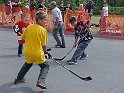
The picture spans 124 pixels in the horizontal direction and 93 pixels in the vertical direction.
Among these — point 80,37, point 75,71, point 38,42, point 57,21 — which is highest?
point 38,42

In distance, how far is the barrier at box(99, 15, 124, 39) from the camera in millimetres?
17125

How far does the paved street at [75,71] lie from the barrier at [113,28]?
10.9ft

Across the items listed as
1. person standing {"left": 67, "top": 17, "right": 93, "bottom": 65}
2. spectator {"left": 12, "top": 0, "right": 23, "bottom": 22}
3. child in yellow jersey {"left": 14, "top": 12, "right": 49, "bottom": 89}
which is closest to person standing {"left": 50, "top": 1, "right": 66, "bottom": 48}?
person standing {"left": 67, "top": 17, "right": 93, "bottom": 65}

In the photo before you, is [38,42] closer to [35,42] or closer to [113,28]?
[35,42]

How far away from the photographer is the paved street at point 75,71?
7617 mm

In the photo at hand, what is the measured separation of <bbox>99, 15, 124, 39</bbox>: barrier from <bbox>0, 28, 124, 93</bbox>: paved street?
10.9 feet

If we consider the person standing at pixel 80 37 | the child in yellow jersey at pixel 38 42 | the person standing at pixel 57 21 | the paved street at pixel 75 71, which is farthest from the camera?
the person standing at pixel 57 21

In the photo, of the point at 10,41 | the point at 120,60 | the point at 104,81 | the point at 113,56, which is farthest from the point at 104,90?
the point at 10,41

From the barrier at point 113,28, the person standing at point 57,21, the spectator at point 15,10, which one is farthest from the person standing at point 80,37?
the spectator at point 15,10

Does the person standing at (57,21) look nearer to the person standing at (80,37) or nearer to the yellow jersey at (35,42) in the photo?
the person standing at (80,37)

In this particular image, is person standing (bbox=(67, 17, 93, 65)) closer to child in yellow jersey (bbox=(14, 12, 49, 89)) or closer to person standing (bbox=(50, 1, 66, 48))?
child in yellow jersey (bbox=(14, 12, 49, 89))

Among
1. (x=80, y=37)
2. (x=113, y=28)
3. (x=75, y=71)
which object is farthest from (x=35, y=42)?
(x=113, y=28)

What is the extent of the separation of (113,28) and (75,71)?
8.37 m

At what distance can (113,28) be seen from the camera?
17344 mm
